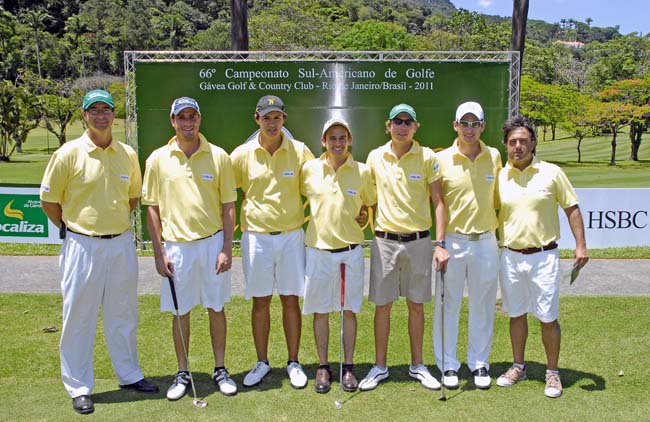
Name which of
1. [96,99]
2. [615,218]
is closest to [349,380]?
[96,99]

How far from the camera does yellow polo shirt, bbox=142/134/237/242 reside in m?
4.46

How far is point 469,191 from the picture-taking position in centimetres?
466

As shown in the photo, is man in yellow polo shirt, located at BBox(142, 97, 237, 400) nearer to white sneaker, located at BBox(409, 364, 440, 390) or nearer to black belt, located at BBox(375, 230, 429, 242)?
black belt, located at BBox(375, 230, 429, 242)

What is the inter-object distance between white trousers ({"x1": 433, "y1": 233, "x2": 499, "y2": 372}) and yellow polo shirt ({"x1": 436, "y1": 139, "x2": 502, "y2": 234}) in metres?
0.11

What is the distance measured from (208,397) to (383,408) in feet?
4.15

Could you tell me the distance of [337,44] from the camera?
51875mm

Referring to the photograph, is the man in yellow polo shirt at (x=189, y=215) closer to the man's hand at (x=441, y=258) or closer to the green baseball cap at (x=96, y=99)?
the green baseball cap at (x=96, y=99)

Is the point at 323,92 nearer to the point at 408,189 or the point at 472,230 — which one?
the point at 408,189

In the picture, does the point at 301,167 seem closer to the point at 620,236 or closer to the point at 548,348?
the point at 548,348

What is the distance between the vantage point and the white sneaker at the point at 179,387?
4586 mm

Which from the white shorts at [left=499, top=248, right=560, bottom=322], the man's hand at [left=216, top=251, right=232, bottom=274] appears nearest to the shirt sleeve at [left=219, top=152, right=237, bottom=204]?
the man's hand at [left=216, top=251, right=232, bottom=274]

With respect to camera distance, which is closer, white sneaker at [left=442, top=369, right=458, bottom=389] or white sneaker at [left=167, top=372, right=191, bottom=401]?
white sneaker at [left=167, top=372, right=191, bottom=401]

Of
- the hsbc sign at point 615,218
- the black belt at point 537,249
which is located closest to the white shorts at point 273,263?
the black belt at point 537,249

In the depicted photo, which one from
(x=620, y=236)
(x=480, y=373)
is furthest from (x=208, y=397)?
(x=620, y=236)
